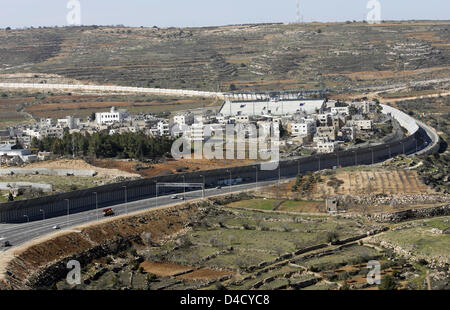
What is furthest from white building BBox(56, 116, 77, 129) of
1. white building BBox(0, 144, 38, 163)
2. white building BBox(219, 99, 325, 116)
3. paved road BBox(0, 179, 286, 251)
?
paved road BBox(0, 179, 286, 251)

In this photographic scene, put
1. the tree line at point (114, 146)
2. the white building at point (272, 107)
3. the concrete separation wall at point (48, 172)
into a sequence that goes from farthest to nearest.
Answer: the white building at point (272, 107), the tree line at point (114, 146), the concrete separation wall at point (48, 172)

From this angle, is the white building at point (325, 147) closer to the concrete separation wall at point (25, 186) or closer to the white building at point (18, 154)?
the white building at point (18, 154)

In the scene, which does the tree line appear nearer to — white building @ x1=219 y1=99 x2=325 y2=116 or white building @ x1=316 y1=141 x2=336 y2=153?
white building @ x1=316 y1=141 x2=336 y2=153

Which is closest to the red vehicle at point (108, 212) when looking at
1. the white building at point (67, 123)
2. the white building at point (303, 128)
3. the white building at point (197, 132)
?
the white building at point (197, 132)

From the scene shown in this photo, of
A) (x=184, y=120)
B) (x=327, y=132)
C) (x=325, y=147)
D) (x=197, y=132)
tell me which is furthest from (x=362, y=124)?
(x=184, y=120)

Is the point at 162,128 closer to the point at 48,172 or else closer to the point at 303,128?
the point at 303,128
